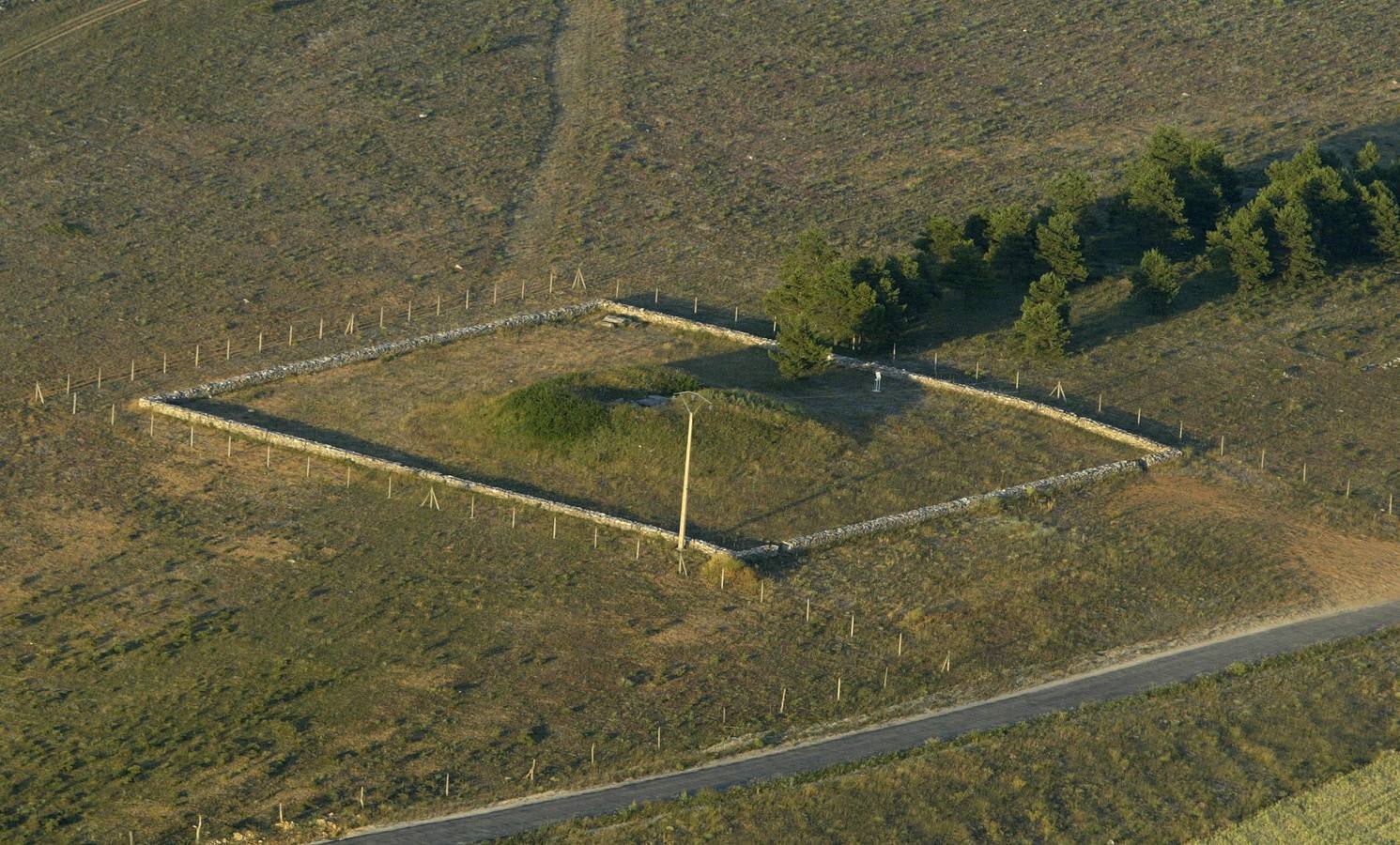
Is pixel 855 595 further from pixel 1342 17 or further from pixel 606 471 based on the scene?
pixel 1342 17

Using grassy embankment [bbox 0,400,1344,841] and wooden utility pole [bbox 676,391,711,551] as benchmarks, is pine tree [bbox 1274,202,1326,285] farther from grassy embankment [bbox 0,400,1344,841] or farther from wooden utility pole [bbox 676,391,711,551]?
wooden utility pole [bbox 676,391,711,551]

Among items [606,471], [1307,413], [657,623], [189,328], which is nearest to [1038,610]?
[657,623]

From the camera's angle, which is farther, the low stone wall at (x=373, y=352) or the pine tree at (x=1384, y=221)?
the pine tree at (x=1384, y=221)

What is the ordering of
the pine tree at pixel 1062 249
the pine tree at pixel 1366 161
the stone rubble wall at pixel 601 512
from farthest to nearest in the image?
the pine tree at pixel 1366 161 → the pine tree at pixel 1062 249 → the stone rubble wall at pixel 601 512

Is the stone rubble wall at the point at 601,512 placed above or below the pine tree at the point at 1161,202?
below

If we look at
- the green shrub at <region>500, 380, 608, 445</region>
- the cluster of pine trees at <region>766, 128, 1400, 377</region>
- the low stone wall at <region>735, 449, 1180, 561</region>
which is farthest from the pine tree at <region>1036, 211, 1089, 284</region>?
the green shrub at <region>500, 380, 608, 445</region>

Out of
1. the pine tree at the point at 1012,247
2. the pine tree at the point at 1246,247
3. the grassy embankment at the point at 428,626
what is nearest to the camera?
the grassy embankment at the point at 428,626

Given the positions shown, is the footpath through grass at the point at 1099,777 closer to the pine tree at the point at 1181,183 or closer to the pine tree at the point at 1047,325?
the pine tree at the point at 1047,325

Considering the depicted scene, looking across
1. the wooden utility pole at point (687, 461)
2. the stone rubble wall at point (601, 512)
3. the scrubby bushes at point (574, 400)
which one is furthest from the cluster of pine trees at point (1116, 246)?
the wooden utility pole at point (687, 461)
